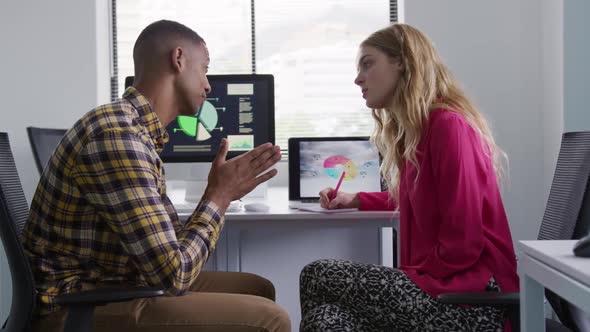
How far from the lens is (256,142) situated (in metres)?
2.35

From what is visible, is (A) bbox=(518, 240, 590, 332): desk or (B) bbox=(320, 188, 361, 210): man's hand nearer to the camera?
(A) bbox=(518, 240, 590, 332): desk

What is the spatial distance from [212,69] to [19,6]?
3.16ft

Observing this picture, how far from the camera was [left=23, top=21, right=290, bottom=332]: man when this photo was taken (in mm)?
1201

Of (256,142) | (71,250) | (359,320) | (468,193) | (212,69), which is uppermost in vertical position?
(212,69)

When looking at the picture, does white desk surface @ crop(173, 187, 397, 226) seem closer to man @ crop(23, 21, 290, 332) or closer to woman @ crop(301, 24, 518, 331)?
woman @ crop(301, 24, 518, 331)

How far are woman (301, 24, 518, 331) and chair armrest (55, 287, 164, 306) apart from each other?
0.47 metres

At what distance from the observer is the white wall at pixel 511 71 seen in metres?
2.65

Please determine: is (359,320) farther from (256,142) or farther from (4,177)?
(256,142)

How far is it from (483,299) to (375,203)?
2.85 ft

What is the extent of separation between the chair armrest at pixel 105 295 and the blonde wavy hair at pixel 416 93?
0.77 metres

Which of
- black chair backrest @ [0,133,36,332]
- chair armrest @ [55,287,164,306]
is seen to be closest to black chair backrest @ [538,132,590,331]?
chair armrest @ [55,287,164,306]

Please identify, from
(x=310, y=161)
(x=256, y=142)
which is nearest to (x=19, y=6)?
(x=256, y=142)

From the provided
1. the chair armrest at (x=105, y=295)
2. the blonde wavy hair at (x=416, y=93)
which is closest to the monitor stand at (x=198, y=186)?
the blonde wavy hair at (x=416, y=93)

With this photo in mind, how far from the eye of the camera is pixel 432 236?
1536 millimetres
